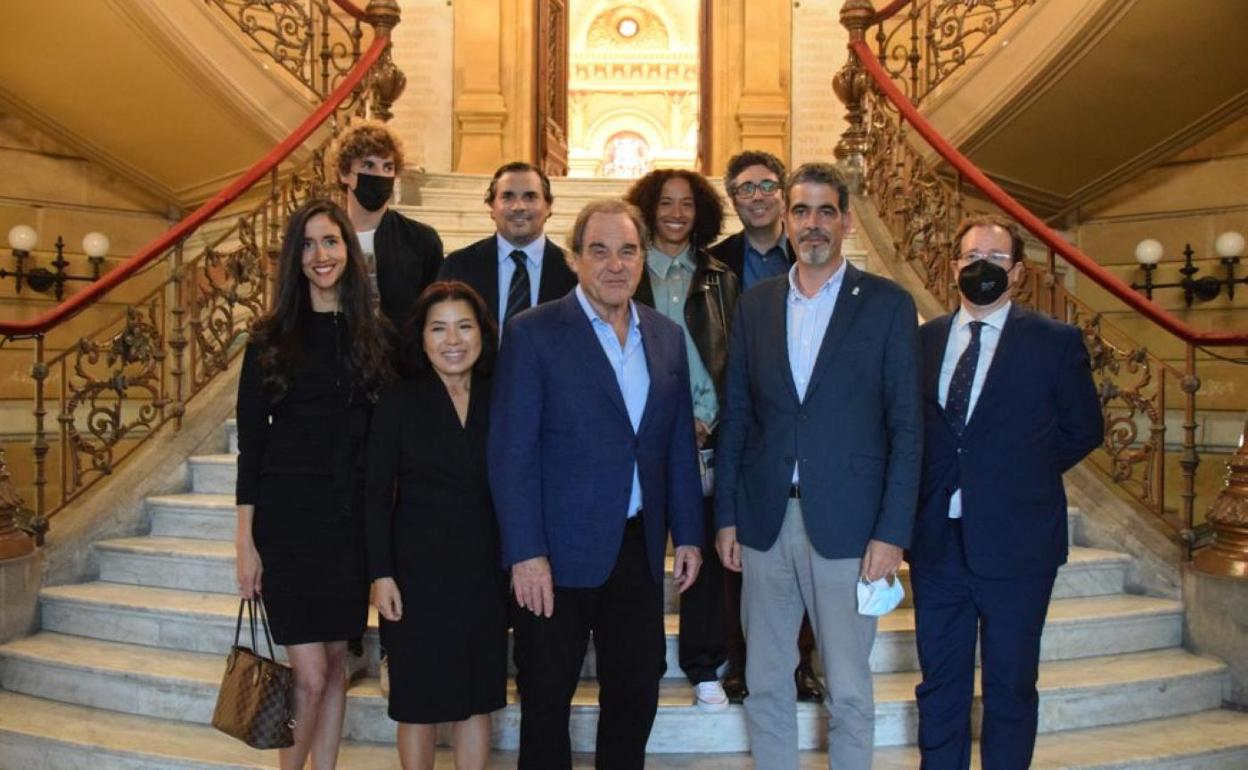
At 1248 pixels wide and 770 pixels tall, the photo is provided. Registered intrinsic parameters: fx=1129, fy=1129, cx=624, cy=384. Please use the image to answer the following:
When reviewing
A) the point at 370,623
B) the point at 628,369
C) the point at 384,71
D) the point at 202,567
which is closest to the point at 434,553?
the point at 628,369

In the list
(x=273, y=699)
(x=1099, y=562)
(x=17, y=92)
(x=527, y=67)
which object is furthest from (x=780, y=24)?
(x=273, y=699)

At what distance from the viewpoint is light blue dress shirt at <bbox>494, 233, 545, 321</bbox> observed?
3.47m

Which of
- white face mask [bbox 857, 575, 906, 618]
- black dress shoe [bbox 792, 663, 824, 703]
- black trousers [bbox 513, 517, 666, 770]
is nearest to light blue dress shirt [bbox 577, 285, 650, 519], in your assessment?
black trousers [bbox 513, 517, 666, 770]

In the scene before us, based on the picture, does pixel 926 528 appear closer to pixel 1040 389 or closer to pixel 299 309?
pixel 1040 389

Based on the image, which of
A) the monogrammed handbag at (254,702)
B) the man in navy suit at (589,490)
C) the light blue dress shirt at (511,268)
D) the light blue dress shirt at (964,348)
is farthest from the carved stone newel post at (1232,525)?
the monogrammed handbag at (254,702)

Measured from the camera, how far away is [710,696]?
3.48m

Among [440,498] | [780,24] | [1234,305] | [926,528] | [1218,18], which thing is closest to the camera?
[440,498]

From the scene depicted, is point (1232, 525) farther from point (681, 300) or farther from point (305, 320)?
point (305, 320)

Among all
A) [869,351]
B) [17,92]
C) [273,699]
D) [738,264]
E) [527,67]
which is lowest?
[273,699]

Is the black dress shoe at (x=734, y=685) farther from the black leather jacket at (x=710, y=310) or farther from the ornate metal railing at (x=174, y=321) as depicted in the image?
the ornate metal railing at (x=174, y=321)

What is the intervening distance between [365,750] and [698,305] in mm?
1723

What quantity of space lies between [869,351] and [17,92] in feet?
21.7

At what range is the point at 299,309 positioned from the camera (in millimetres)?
2955

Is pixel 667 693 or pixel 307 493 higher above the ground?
pixel 307 493
